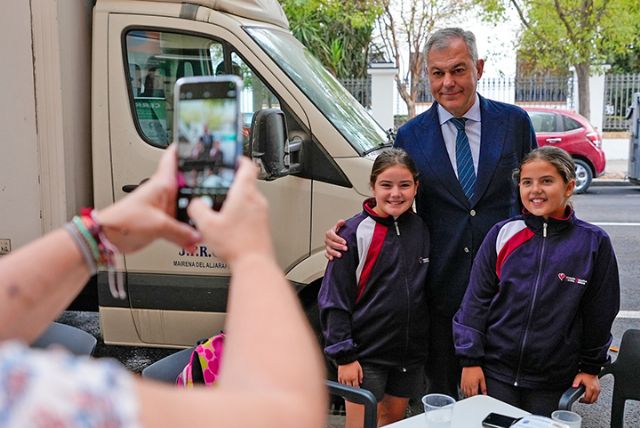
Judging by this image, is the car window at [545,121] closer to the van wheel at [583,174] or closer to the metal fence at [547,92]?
the van wheel at [583,174]

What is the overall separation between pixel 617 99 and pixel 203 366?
18208 mm

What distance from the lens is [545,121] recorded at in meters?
13.4

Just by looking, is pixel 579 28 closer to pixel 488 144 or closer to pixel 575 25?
pixel 575 25

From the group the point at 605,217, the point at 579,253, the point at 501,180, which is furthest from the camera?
the point at 605,217

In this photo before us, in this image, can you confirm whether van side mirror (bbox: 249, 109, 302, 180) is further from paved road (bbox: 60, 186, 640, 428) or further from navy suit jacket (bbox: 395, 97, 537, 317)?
paved road (bbox: 60, 186, 640, 428)

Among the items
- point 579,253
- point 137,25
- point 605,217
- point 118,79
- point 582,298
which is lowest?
point 605,217

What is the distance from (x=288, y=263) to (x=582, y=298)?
5.82 feet

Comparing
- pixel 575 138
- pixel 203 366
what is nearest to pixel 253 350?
pixel 203 366

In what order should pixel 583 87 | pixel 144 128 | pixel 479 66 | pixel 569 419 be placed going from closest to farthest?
pixel 569 419 → pixel 479 66 → pixel 144 128 → pixel 583 87

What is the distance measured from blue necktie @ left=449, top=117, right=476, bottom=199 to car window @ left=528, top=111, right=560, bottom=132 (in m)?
10.6

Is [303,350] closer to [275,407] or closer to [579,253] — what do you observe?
[275,407]

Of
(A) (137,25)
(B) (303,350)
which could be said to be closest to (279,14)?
(A) (137,25)

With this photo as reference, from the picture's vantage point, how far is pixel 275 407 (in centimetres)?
91

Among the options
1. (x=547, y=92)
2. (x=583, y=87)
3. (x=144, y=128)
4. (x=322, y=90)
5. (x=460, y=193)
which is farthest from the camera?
(x=547, y=92)
